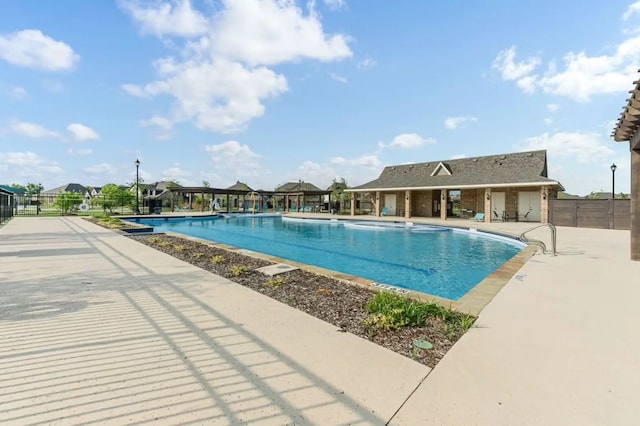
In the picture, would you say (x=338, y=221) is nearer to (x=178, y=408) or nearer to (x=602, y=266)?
(x=602, y=266)

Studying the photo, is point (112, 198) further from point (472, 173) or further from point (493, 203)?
point (493, 203)

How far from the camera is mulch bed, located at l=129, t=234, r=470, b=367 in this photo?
2.79 metres

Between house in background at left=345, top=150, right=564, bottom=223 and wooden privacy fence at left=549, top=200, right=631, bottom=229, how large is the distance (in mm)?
1046

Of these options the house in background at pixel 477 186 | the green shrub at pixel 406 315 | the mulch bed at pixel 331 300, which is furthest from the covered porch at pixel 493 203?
the green shrub at pixel 406 315

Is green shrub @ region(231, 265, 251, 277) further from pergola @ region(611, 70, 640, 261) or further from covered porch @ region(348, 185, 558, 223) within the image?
covered porch @ region(348, 185, 558, 223)

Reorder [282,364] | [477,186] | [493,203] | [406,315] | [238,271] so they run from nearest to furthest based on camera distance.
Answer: [282,364]
[406,315]
[238,271]
[477,186]
[493,203]

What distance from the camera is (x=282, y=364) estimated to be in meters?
2.33

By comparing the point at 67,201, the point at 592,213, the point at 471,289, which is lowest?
the point at 471,289

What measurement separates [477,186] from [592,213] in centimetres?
551

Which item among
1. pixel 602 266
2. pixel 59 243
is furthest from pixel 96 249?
pixel 602 266

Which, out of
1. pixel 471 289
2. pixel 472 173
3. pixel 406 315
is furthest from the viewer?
pixel 472 173

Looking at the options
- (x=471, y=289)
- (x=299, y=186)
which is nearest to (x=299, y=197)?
(x=299, y=186)

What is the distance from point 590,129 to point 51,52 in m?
23.1

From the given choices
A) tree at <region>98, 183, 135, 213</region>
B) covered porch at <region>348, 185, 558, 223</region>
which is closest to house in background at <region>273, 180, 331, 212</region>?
covered porch at <region>348, 185, 558, 223</region>
